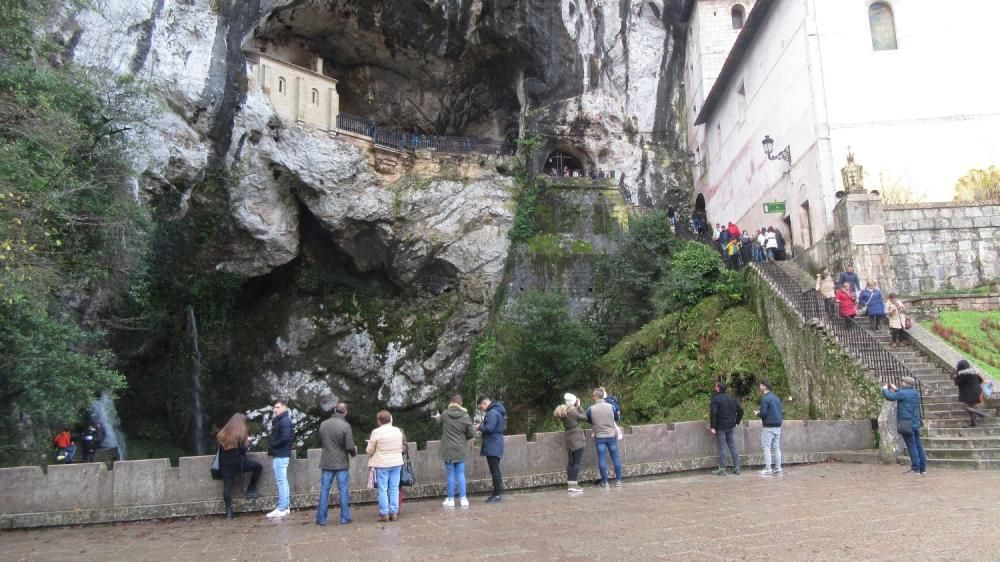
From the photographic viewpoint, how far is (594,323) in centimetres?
2328

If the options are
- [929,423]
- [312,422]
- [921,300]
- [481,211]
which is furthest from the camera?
[481,211]

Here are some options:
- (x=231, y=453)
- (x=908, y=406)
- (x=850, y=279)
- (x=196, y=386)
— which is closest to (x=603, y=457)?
(x=908, y=406)

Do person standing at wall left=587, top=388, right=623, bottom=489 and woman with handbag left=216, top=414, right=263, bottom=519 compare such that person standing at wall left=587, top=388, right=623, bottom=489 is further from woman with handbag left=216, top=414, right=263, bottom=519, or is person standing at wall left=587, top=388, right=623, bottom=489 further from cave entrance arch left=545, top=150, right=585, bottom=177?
cave entrance arch left=545, top=150, right=585, bottom=177

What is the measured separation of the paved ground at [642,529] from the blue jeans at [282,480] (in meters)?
0.24

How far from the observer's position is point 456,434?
28.9ft

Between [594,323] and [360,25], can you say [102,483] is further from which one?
[360,25]

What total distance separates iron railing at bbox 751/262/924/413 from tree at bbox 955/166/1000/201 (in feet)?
17.7

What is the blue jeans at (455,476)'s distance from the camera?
29.2 ft

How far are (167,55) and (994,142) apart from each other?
82.9ft

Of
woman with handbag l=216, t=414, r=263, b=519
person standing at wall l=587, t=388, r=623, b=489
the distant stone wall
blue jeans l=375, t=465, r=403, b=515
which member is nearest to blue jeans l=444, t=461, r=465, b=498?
blue jeans l=375, t=465, r=403, b=515

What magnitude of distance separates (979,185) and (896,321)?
7705 millimetres

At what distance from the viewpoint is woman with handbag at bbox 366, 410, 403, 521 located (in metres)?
8.15

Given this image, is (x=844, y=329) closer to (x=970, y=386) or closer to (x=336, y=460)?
(x=970, y=386)

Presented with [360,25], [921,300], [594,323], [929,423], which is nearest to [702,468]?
[929,423]
